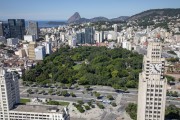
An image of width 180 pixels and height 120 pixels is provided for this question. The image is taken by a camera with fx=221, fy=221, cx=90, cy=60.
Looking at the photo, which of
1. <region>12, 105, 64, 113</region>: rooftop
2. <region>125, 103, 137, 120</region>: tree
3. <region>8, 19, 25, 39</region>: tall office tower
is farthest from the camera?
<region>8, 19, 25, 39</region>: tall office tower

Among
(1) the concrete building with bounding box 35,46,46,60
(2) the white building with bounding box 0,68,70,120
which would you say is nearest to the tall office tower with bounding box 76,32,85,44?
(1) the concrete building with bounding box 35,46,46,60

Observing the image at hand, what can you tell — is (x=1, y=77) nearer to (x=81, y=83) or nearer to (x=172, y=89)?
(x=81, y=83)

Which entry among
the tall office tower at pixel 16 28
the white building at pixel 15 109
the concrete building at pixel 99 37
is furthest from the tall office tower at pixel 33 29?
the white building at pixel 15 109

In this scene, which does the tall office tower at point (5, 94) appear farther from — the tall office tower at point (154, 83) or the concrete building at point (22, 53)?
the concrete building at point (22, 53)

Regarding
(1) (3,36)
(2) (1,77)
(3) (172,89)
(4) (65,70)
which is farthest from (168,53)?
(1) (3,36)

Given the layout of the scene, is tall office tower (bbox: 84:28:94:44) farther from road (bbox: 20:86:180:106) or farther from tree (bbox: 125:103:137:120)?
tree (bbox: 125:103:137:120)
